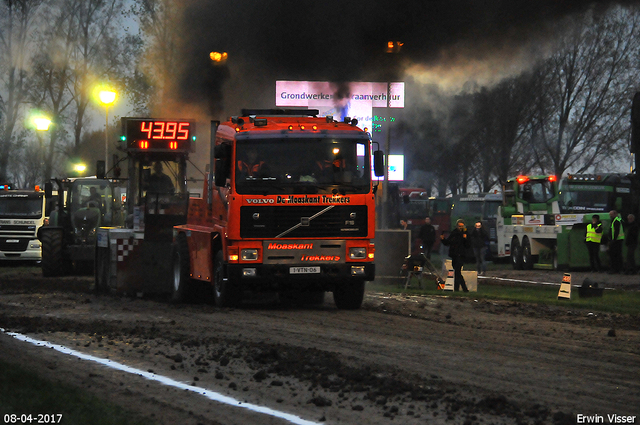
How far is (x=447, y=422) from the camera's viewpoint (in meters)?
6.74

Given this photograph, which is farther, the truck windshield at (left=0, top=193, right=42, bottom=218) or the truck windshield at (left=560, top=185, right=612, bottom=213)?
the truck windshield at (left=560, top=185, right=612, bottom=213)

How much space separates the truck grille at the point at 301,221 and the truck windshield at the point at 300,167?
0.95ft

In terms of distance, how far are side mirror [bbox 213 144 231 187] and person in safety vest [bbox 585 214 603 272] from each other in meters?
16.0

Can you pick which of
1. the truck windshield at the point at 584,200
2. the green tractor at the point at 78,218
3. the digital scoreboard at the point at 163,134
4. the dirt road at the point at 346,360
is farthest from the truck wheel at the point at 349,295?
the truck windshield at the point at 584,200

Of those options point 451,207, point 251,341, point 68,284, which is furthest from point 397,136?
point 251,341

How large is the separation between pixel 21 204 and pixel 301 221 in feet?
63.8

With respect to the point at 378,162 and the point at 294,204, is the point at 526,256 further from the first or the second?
the point at 294,204

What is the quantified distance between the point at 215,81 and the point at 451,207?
18.2 meters

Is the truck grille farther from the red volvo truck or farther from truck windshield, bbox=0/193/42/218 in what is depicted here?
truck windshield, bbox=0/193/42/218

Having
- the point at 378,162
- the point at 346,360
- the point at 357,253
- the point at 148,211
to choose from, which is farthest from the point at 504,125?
the point at 346,360

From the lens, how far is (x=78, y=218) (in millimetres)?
25547

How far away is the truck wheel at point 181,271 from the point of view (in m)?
16.7

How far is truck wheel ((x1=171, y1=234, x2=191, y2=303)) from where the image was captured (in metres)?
16.7

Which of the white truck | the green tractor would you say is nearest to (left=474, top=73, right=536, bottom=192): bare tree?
the white truck
